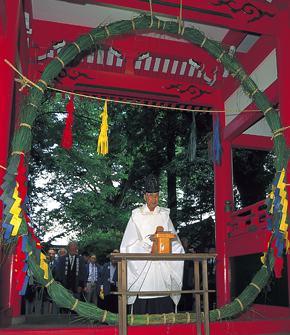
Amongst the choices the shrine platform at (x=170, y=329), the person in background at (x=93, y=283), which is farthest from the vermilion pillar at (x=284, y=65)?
the person in background at (x=93, y=283)

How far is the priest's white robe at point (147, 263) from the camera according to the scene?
341 cm

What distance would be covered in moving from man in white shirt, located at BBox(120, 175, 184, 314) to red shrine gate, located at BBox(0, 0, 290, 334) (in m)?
1.69

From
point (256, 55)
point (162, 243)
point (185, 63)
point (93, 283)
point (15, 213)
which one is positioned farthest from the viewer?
point (93, 283)

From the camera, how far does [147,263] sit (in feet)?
11.3

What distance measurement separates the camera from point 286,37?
4.38m

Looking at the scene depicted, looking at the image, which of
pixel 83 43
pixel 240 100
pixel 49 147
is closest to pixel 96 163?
pixel 49 147

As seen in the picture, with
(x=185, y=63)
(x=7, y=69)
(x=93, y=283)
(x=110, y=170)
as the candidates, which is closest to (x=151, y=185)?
(x=7, y=69)

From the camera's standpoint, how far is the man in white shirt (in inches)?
135

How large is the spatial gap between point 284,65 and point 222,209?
9.78 feet

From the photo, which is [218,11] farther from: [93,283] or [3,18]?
[93,283]

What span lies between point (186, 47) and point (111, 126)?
8932mm

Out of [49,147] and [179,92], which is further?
[49,147]

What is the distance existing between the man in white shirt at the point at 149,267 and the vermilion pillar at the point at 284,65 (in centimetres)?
139

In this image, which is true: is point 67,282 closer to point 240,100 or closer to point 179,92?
point 179,92
